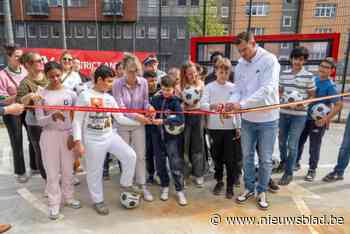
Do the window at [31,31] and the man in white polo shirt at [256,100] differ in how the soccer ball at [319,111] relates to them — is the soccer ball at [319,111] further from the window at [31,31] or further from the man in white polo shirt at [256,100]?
the window at [31,31]

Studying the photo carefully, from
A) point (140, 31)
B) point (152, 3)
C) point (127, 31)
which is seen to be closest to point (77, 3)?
point (127, 31)

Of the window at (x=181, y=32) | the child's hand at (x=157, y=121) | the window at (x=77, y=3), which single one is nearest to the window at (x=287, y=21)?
the window at (x=181, y=32)

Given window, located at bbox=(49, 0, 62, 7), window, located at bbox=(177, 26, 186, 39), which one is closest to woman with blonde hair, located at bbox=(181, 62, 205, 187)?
window, located at bbox=(177, 26, 186, 39)

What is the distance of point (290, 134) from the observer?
383 centimetres

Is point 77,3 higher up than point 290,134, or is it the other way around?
point 77,3

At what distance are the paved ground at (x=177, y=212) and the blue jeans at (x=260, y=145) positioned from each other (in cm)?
34

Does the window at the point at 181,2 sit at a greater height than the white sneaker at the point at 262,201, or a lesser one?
greater

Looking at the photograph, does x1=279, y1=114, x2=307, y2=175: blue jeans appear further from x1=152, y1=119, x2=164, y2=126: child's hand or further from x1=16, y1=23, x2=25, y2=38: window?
x1=16, y1=23, x2=25, y2=38: window

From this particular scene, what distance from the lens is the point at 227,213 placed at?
3266mm

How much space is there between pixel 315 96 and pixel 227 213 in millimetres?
2002

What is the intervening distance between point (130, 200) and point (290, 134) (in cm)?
221

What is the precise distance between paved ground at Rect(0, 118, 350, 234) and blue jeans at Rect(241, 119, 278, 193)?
34 cm

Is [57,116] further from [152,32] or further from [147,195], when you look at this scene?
[152,32]

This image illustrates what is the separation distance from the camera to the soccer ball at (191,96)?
368cm
